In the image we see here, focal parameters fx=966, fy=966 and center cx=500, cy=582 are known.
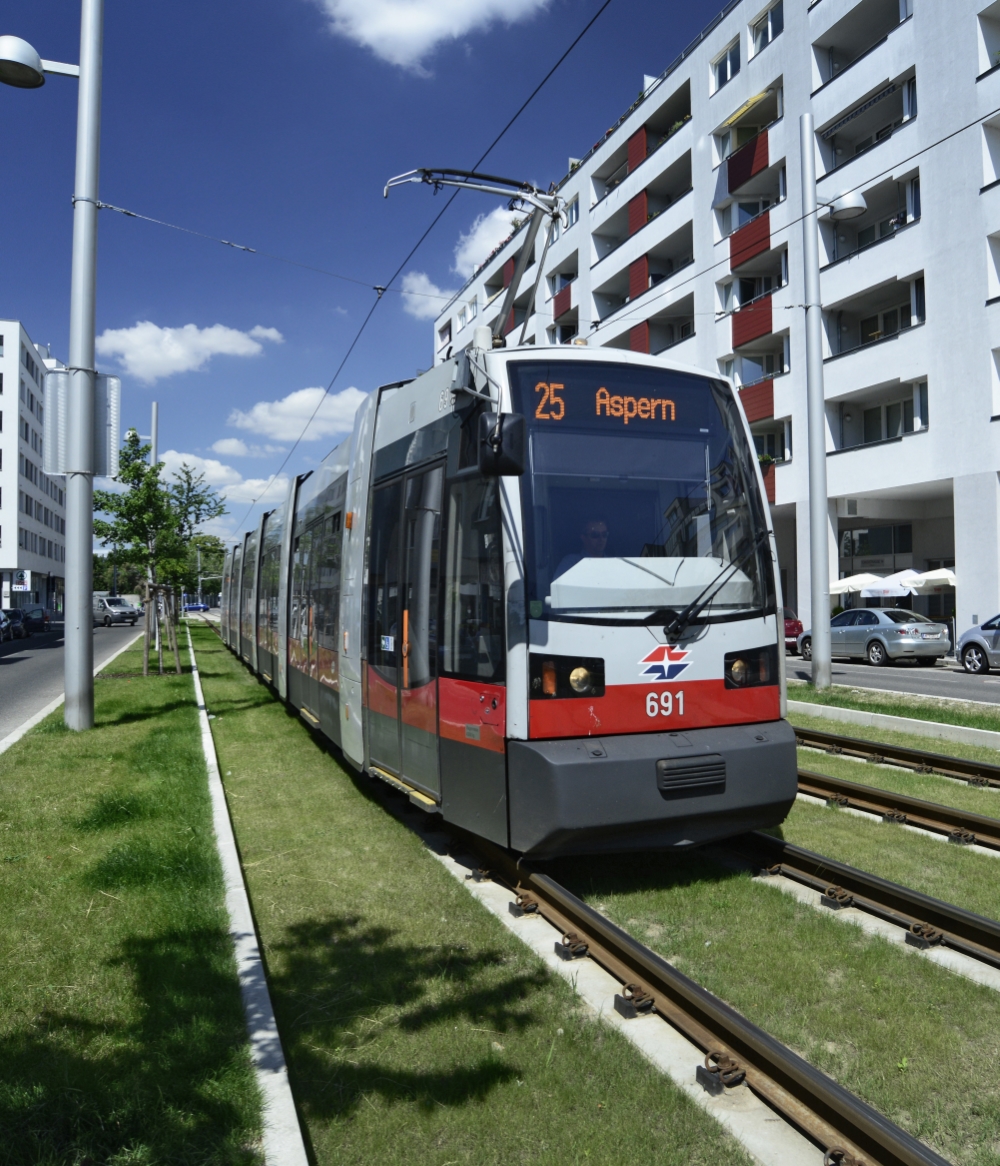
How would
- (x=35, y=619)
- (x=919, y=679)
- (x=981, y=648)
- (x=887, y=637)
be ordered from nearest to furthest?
(x=919, y=679)
(x=981, y=648)
(x=887, y=637)
(x=35, y=619)

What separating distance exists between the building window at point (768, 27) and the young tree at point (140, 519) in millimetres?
24018

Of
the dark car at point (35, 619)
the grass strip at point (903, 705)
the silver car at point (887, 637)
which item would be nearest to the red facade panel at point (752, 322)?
the silver car at point (887, 637)

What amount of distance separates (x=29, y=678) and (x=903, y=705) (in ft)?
56.5

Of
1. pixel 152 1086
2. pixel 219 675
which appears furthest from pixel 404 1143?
pixel 219 675

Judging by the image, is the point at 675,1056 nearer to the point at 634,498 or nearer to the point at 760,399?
the point at 634,498

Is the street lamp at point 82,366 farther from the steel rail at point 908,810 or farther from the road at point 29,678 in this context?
the steel rail at point 908,810

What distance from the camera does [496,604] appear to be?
5395 mm

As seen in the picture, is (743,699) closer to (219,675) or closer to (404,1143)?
(404,1143)

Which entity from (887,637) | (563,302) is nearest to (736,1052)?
(887,637)

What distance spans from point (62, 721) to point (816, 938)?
10.1 m

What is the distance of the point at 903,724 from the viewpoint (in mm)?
11688

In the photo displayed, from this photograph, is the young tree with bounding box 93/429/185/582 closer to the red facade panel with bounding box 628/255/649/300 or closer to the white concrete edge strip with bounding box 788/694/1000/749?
the white concrete edge strip with bounding box 788/694/1000/749

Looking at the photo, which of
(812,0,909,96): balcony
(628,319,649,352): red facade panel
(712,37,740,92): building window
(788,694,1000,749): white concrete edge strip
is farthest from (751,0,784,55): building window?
(788,694,1000,749): white concrete edge strip

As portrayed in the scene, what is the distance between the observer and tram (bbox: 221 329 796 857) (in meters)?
5.21
